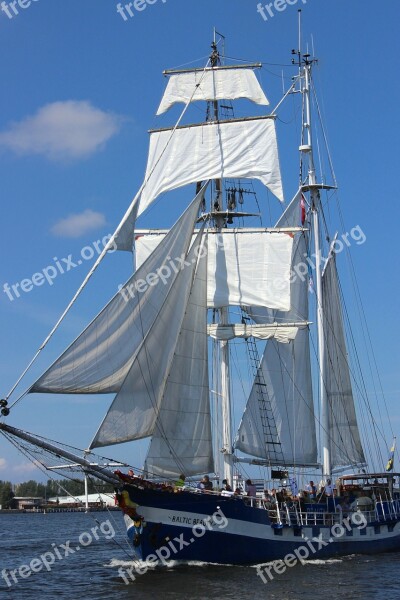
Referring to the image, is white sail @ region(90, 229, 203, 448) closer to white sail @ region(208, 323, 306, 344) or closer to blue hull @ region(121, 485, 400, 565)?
blue hull @ region(121, 485, 400, 565)

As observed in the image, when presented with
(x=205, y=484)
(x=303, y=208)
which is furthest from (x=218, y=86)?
(x=205, y=484)

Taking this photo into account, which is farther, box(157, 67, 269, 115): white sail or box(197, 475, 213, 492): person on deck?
box(157, 67, 269, 115): white sail

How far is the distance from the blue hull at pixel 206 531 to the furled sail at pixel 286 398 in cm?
782

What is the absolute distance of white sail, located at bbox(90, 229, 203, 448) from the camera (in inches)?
1291

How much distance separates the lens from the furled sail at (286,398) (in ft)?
148

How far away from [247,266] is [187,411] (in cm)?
1159

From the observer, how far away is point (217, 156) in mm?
46094

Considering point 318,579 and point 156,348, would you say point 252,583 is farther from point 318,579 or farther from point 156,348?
point 156,348

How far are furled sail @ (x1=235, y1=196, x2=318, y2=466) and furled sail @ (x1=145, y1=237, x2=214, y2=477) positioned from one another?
25.6 ft

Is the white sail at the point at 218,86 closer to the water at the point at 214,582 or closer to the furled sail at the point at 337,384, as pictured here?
the furled sail at the point at 337,384

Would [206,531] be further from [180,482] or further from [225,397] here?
[225,397]

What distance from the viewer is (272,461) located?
45281 millimetres

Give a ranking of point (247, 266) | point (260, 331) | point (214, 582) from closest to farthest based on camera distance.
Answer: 1. point (214, 582)
2. point (260, 331)
3. point (247, 266)

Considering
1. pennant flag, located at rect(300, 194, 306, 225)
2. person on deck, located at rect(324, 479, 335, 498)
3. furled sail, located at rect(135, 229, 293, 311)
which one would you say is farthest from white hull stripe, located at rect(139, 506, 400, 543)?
pennant flag, located at rect(300, 194, 306, 225)
